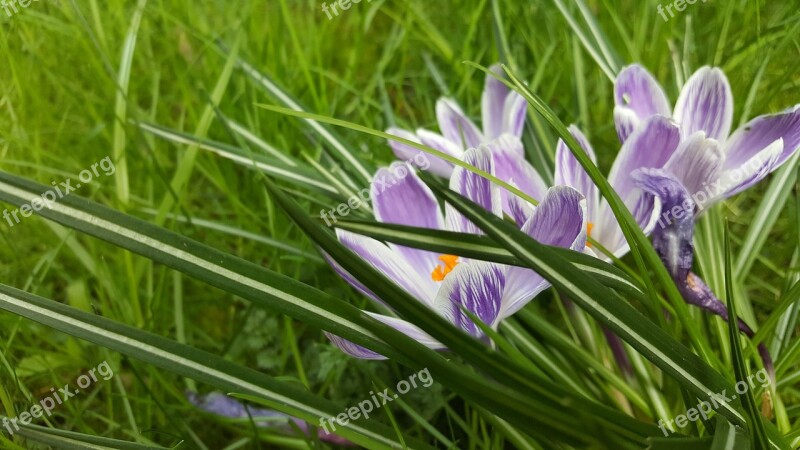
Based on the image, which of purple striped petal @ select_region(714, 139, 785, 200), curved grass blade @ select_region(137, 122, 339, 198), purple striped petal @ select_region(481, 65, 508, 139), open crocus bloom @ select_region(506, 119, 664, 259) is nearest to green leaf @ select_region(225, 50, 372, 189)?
curved grass blade @ select_region(137, 122, 339, 198)

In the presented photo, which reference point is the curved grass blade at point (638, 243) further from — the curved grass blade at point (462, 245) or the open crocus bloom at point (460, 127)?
the open crocus bloom at point (460, 127)

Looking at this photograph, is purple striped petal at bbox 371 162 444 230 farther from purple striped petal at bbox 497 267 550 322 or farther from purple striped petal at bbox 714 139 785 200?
Result: purple striped petal at bbox 714 139 785 200

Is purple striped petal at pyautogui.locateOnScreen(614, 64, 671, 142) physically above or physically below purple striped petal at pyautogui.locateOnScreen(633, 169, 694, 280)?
above

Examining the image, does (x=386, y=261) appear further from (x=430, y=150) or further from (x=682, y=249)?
(x=682, y=249)

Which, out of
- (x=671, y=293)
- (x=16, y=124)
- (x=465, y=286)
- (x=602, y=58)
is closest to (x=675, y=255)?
(x=671, y=293)

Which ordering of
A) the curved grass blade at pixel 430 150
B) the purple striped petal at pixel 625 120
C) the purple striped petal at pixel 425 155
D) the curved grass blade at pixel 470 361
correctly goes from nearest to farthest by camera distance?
1. the curved grass blade at pixel 470 361
2. the curved grass blade at pixel 430 150
3. the purple striped petal at pixel 625 120
4. the purple striped petal at pixel 425 155

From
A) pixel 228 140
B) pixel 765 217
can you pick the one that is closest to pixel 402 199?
pixel 765 217

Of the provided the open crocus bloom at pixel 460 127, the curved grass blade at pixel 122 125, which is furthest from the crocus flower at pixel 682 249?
the curved grass blade at pixel 122 125
